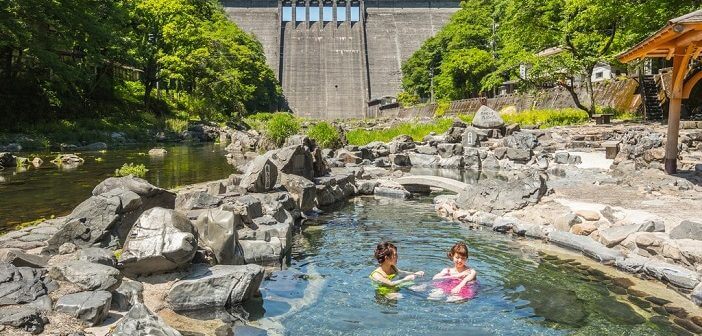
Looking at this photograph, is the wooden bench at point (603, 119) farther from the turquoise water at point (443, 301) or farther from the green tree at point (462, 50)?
the green tree at point (462, 50)

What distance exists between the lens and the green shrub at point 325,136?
2609 cm

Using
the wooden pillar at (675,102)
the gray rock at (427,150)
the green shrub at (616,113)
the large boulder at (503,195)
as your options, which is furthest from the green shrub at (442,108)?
the large boulder at (503,195)

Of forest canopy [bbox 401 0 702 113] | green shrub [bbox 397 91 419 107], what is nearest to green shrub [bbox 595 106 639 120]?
forest canopy [bbox 401 0 702 113]

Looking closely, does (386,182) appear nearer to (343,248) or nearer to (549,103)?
(343,248)

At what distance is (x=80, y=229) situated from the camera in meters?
7.02

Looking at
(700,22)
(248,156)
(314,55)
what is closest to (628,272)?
(700,22)

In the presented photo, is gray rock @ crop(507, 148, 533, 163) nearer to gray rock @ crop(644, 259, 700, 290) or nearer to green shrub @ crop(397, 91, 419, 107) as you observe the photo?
gray rock @ crop(644, 259, 700, 290)

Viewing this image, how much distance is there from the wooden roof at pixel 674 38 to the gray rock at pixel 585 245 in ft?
17.3

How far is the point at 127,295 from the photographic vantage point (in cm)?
577

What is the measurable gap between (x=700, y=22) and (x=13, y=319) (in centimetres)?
1204

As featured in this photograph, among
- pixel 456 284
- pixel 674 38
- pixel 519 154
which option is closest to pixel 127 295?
Answer: pixel 456 284

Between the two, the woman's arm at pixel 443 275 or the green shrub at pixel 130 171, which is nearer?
the woman's arm at pixel 443 275

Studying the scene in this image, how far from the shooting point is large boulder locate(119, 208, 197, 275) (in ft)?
20.6

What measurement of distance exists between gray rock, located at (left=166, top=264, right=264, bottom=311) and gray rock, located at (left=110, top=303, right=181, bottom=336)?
1.32 meters
